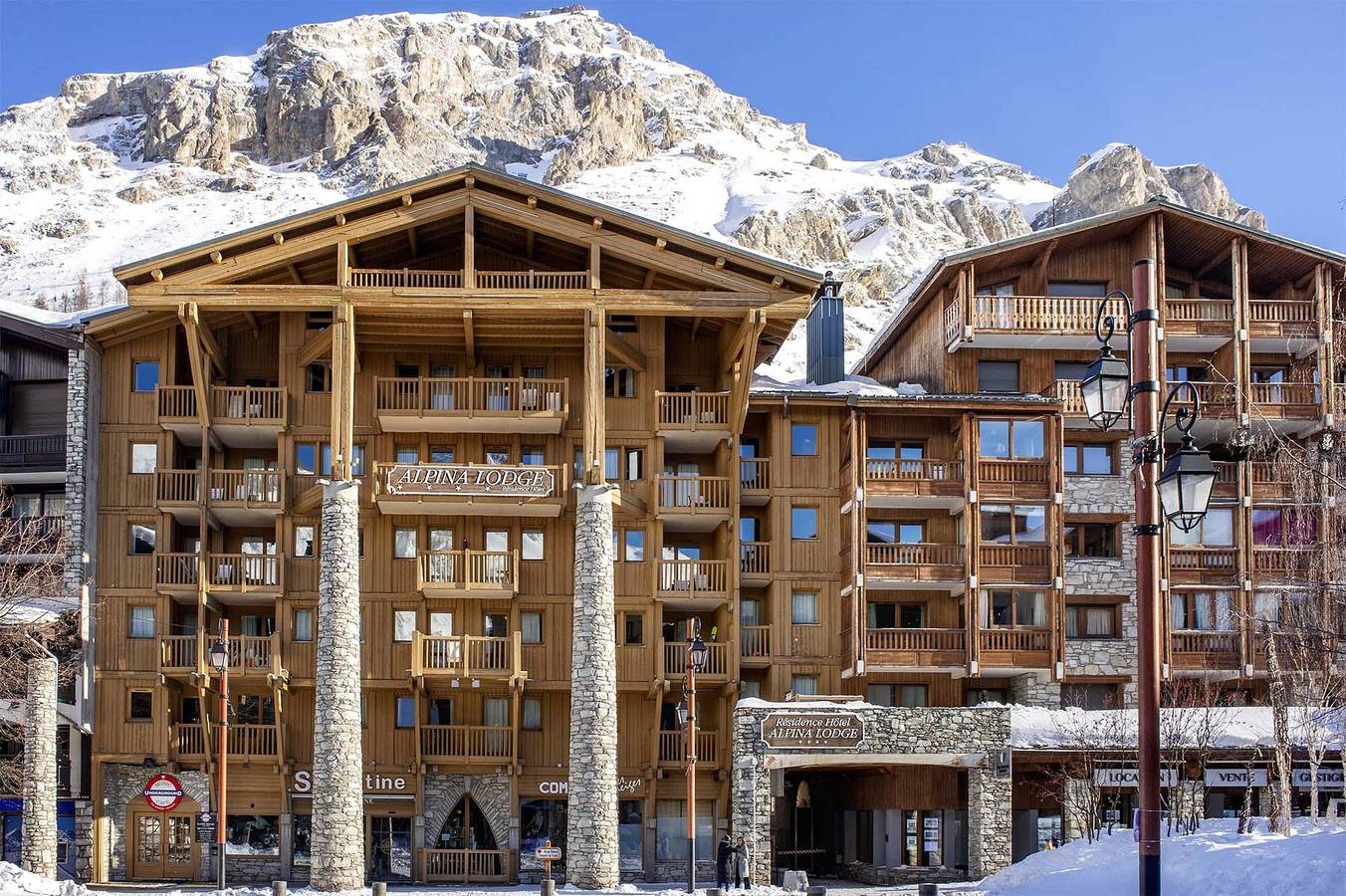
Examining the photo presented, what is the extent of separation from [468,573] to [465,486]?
104 inches

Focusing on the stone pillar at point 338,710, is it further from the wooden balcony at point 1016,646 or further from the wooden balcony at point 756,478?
the wooden balcony at point 1016,646

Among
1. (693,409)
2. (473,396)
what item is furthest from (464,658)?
(693,409)

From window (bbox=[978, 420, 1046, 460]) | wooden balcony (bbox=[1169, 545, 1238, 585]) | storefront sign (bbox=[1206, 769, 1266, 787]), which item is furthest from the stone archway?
wooden balcony (bbox=[1169, 545, 1238, 585])

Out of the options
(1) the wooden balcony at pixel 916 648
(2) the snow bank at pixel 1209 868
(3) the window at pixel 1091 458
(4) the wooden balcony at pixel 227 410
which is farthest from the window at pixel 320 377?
(2) the snow bank at pixel 1209 868

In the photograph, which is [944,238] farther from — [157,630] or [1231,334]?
[157,630]

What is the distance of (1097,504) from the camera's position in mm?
50438

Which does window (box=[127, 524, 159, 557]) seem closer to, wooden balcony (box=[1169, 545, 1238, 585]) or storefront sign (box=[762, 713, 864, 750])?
storefront sign (box=[762, 713, 864, 750])

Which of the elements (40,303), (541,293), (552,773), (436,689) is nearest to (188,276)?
(541,293)

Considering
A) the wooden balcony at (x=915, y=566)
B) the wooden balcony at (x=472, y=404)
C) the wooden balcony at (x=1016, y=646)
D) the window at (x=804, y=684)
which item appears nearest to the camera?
the wooden balcony at (x=472, y=404)

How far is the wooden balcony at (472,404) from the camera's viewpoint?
150 ft

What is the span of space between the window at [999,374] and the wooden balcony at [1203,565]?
7.08 meters

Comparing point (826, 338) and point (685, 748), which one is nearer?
point (685, 748)

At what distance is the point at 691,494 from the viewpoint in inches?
1848

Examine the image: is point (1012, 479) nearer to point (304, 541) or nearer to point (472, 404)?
point (472, 404)
